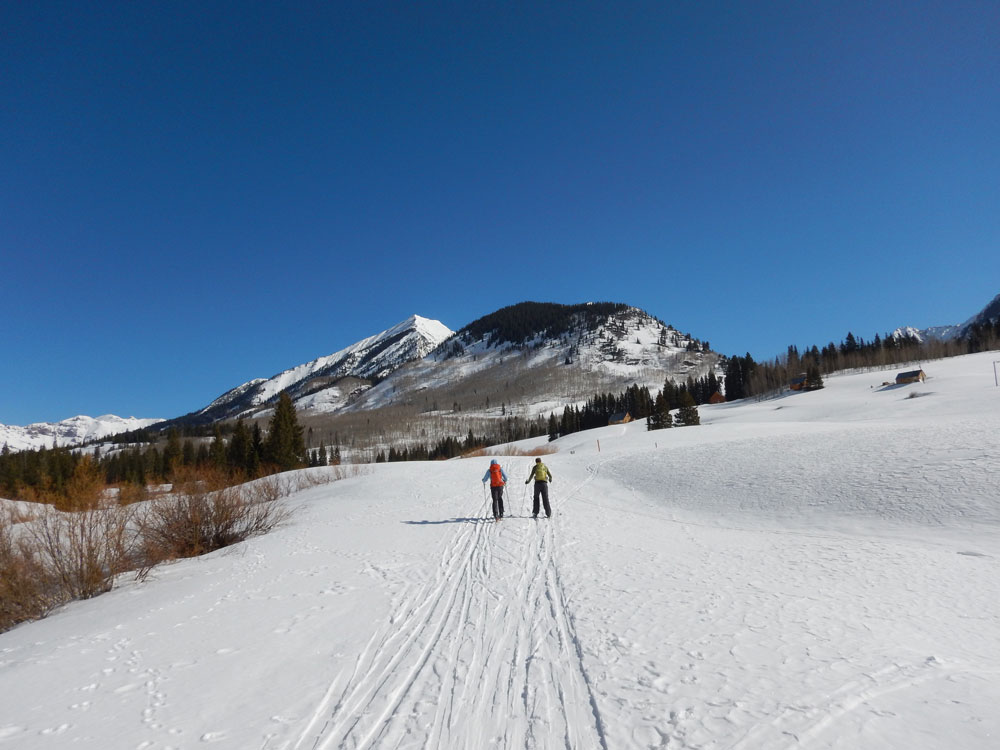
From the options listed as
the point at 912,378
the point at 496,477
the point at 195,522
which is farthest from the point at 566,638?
the point at 912,378

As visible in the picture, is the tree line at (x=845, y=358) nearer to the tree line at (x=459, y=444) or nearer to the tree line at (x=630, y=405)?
the tree line at (x=630, y=405)

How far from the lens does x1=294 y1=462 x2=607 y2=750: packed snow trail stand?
404cm

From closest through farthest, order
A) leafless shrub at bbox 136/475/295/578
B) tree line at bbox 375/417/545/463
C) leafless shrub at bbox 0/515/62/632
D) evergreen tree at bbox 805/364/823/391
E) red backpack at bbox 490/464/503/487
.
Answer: leafless shrub at bbox 0/515/62/632, leafless shrub at bbox 136/475/295/578, red backpack at bbox 490/464/503/487, evergreen tree at bbox 805/364/823/391, tree line at bbox 375/417/545/463

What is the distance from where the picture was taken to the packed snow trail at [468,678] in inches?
159

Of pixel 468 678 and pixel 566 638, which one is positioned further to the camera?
pixel 566 638

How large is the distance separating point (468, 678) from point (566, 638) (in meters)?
1.44

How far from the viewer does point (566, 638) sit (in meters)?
5.84

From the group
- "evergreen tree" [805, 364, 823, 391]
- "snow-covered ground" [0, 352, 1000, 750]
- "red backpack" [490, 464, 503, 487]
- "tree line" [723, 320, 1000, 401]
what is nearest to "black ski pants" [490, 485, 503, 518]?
"red backpack" [490, 464, 503, 487]

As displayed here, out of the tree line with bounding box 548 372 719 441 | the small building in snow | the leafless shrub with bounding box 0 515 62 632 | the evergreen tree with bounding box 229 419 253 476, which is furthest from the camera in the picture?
the tree line with bounding box 548 372 719 441

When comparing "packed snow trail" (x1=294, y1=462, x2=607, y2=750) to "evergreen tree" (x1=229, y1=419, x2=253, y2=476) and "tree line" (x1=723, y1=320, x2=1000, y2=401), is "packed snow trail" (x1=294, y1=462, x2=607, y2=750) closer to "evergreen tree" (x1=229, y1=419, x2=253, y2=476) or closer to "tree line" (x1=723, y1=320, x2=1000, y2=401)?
"evergreen tree" (x1=229, y1=419, x2=253, y2=476)

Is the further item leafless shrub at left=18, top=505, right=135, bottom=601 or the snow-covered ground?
leafless shrub at left=18, top=505, right=135, bottom=601

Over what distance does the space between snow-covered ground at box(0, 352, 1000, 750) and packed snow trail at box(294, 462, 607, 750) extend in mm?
28

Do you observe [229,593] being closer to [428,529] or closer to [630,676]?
[428,529]

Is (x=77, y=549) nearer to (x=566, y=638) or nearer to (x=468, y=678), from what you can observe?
(x=468, y=678)
